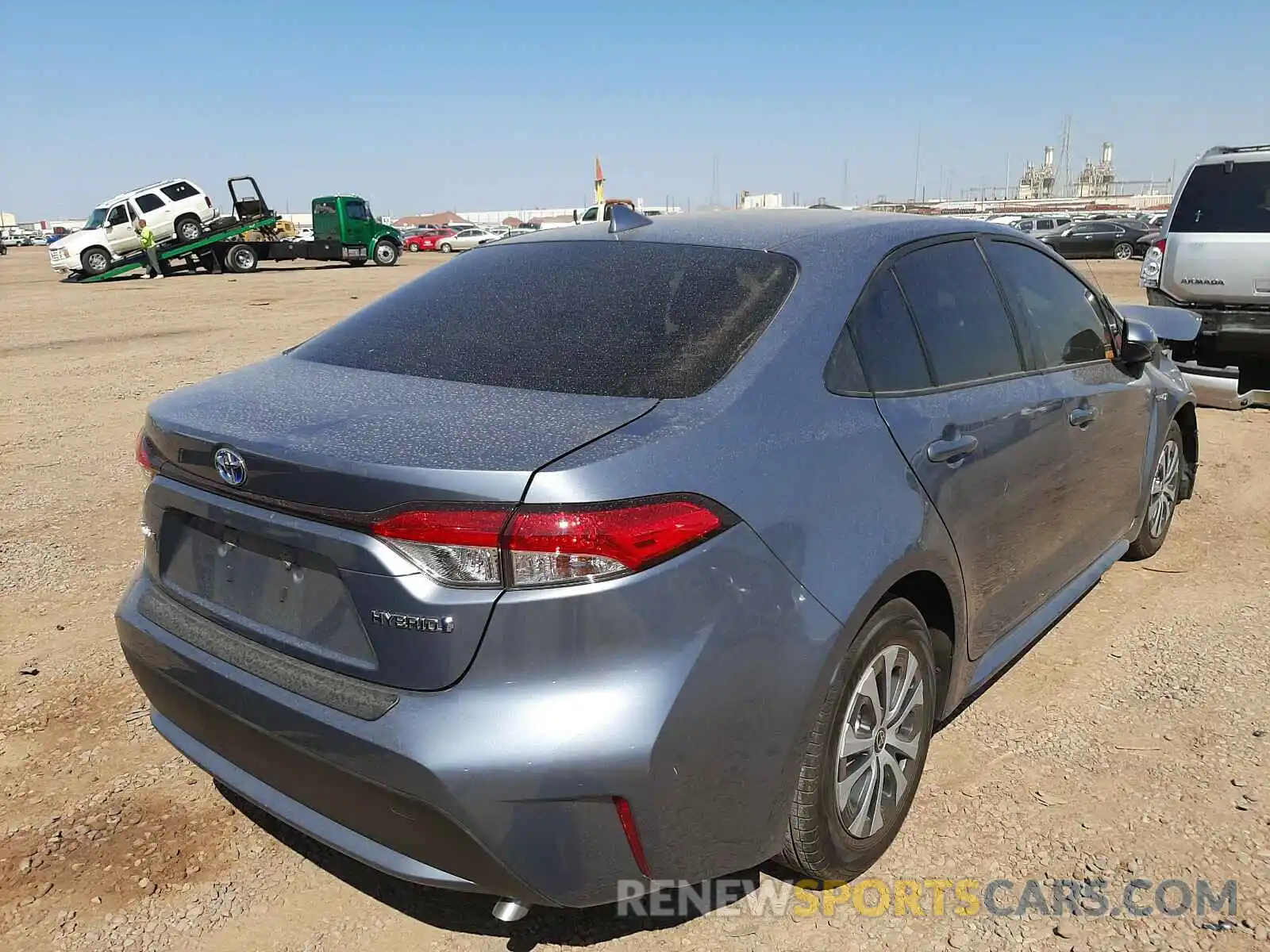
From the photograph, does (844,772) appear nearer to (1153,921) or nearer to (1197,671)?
(1153,921)

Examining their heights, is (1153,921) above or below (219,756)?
below

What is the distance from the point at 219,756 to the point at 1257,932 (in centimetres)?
255

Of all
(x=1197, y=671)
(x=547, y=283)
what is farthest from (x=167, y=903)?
(x=1197, y=671)

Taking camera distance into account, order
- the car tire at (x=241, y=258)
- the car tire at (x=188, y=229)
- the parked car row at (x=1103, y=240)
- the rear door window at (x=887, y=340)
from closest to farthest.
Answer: the rear door window at (x=887, y=340)
the car tire at (x=188, y=229)
the car tire at (x=241, y=258)
the parked car row at (x=1103, y=240)

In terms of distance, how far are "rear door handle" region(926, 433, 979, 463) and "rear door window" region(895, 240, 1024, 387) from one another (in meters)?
0.18

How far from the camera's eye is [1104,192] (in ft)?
321

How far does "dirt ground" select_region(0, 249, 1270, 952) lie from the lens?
2.37 m

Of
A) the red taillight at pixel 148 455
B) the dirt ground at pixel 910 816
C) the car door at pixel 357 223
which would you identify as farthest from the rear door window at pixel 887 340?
the car door at pixel 357 223

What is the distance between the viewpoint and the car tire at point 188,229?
92.7 ft

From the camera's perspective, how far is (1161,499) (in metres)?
4.72

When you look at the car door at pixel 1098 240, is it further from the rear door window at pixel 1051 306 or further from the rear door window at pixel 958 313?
the rear door window at pixel 958 313

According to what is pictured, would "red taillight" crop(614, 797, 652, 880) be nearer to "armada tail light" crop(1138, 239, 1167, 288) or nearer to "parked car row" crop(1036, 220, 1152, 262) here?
"armada tail light" crop(1138, 239, 1167, 288)

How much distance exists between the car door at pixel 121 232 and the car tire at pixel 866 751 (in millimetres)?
30039

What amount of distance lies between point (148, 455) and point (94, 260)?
29.3m
